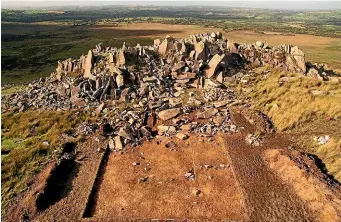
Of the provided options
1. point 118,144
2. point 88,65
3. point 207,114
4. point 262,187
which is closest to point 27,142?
point 118,144

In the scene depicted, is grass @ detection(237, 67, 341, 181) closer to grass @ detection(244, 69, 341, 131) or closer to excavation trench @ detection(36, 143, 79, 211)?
grass @ detection(244, 69, 341, 131)

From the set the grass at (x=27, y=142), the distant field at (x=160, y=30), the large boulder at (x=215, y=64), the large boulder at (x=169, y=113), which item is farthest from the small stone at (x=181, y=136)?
the distant field at (x=160, y=30)

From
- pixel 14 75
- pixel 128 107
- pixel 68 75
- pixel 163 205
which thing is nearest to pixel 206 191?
pixel 163 205

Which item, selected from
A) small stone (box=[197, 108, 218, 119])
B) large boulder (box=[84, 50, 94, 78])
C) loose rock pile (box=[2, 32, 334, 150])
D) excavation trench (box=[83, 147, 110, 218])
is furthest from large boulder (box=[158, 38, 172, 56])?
excavation trench (box=[83, 147, 110, 218])

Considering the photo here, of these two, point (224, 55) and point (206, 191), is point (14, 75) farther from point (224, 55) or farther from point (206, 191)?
point (206, 191)

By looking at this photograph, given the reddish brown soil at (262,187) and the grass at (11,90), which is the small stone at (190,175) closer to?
the reddish brown soil at (262,187)

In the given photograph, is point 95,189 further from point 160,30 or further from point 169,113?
point 160,30
